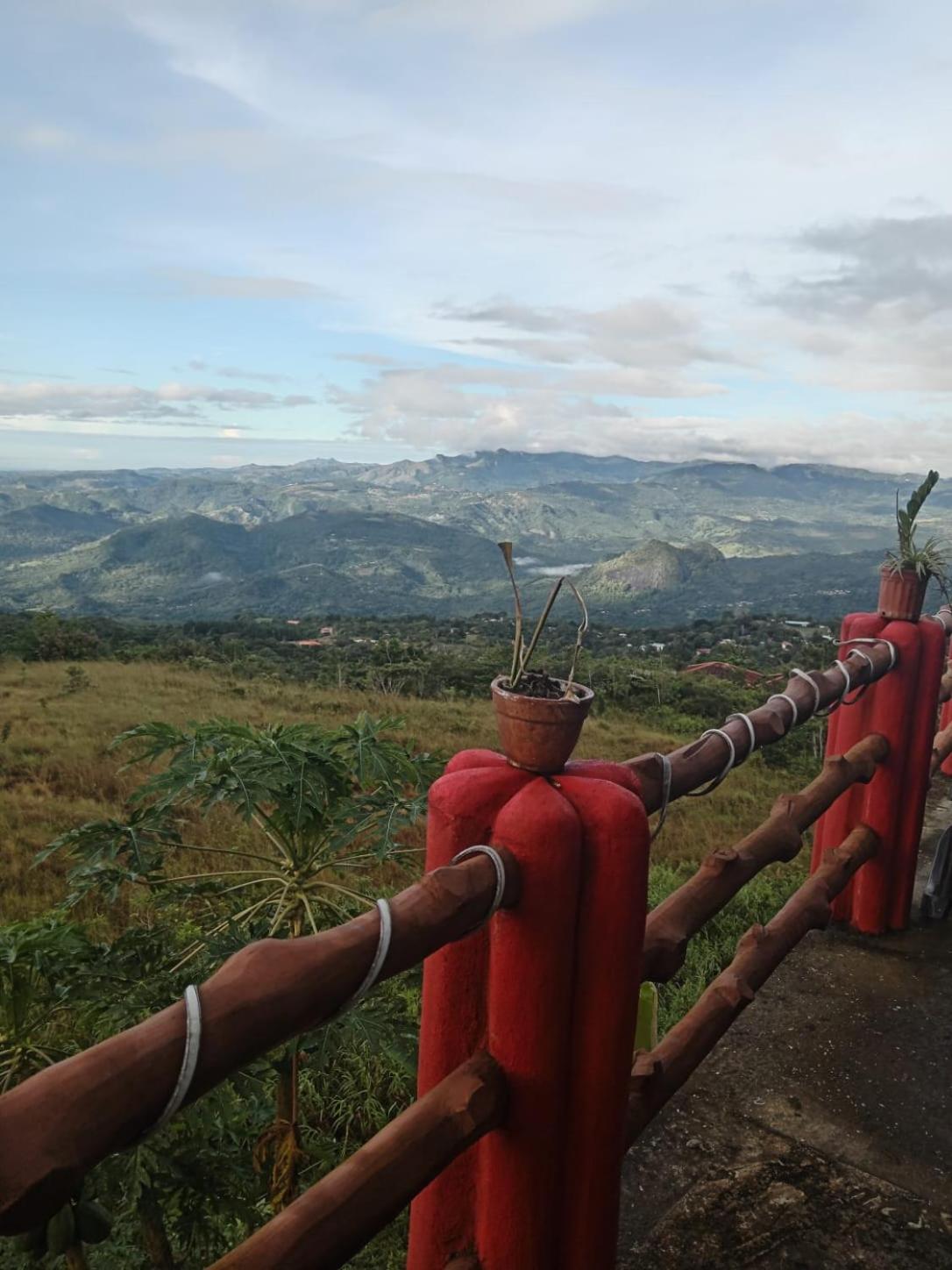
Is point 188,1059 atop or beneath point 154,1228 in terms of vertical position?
atop

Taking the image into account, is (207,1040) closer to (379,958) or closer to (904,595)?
(379,958)

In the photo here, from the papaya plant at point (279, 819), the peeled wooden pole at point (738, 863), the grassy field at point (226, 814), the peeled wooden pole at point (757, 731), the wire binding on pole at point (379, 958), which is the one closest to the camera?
the wire binding on pole at point (379, 958)

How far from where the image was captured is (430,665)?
837 inches

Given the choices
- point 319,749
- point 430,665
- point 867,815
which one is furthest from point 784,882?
point 430,665

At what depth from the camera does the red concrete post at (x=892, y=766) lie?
2.80 meters

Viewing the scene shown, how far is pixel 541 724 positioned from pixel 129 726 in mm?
10413

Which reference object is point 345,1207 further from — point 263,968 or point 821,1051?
point 821,1051

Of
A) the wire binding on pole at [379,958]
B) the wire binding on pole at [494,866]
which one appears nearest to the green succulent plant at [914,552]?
the wire binding on pole at [494,866]

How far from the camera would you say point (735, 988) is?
2066mm

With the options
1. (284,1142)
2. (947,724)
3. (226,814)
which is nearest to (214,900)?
(284,1142)

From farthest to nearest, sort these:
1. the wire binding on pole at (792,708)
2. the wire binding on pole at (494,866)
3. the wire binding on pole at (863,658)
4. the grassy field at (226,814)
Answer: the grassy field at (226,814)
the wire binding on pole at (863,658)
the wire binding on pole at (792,708)
the wire binding on pole at (494,866)

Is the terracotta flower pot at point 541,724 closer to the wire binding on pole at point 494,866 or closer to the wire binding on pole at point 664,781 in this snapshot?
the wire binding on pole at point 494,866

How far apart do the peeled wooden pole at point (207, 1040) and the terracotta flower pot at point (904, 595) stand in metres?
2.24

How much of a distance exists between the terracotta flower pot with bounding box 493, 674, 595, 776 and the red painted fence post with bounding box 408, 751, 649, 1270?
3 centimetres
